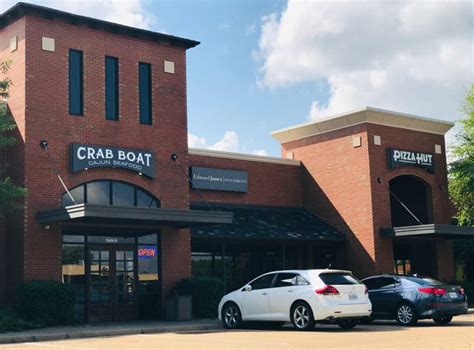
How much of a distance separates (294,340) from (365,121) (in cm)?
1665

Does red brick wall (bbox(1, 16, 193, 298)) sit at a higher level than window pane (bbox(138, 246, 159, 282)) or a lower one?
higher

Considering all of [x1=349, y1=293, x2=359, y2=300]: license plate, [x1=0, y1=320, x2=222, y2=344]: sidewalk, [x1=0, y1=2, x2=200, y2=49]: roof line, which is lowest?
[x1=0, y1=320, x2=222, y2=344]: sidewalk

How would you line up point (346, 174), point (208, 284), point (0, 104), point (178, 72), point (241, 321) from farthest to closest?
point (346, 174), point (178, 72), point (208, 284), point (0, 104), point (241, 321)

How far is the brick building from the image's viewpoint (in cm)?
2245

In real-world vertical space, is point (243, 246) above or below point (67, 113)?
below

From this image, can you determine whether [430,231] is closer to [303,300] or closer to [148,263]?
[148,263]

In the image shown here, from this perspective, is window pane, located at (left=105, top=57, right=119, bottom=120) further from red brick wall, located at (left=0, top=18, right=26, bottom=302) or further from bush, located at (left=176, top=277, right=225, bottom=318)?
bush, located at (left=176, top=277, right=225, bottom=318)

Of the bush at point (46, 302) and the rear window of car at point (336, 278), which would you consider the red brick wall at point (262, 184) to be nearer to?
the bush at point (46, 302)

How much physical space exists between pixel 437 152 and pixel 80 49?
17602 millimetres

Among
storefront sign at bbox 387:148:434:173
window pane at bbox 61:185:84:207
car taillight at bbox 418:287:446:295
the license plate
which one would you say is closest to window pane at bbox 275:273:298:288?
the license plate

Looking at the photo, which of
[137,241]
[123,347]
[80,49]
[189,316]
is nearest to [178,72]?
[80,49]

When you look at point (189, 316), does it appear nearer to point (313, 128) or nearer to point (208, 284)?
point (208, 284)

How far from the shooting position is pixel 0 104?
897 inches

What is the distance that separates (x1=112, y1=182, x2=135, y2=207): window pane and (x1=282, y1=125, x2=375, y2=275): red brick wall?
35.6 ft
